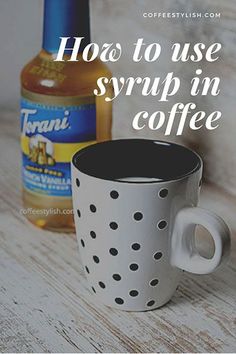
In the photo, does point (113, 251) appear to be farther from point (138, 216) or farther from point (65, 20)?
point (65, 20)

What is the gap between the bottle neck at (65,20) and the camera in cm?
66

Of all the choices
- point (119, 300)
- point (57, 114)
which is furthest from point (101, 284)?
point (57, 114)

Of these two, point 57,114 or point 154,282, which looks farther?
point 57,114

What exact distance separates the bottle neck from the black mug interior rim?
118 millimetres

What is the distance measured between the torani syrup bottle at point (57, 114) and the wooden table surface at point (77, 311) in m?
0.03

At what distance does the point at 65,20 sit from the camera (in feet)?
2.18

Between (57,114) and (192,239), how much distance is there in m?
0.18

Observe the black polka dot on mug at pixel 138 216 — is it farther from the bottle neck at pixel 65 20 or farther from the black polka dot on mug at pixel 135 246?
the bottle neck at pixel 65 20

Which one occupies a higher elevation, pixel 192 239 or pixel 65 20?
pixel 65 20

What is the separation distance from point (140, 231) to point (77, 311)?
0.08 meters

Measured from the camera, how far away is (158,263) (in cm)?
56

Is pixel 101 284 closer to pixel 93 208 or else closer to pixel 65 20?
pixel 93 208

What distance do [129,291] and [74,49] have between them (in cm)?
23

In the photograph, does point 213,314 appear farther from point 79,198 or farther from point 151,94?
point 151,94
